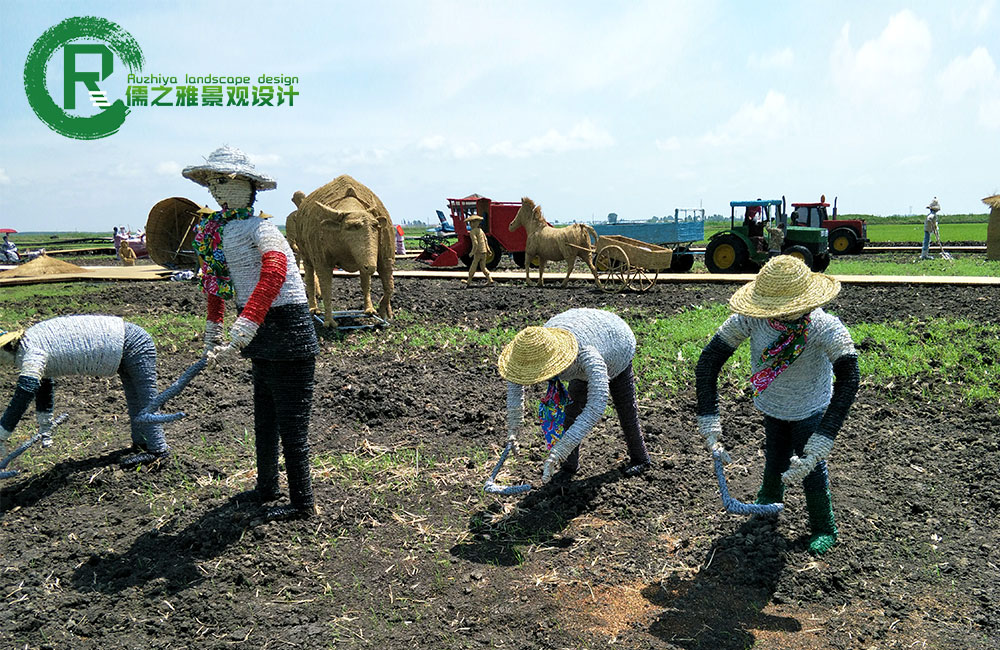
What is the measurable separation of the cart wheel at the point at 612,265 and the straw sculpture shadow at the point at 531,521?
8464 millimetres

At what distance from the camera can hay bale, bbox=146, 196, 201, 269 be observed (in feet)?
18.3

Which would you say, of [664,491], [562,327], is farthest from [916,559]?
[562,327]

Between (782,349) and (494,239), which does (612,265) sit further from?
(782,349)

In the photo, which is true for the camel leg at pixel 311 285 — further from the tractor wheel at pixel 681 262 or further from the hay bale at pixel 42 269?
the hay bale at pixel 42 269

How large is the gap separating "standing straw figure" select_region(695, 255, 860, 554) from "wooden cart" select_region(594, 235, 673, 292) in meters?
9.05

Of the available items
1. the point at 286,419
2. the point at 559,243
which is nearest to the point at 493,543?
the point at 286,419

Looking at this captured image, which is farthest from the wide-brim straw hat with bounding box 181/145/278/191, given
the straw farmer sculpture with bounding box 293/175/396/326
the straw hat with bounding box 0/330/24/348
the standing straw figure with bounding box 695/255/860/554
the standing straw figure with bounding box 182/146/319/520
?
the straw farmer sculpture with bounding box 293/175/396/326

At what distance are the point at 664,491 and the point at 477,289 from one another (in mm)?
9459

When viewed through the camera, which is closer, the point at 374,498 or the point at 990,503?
the point at 990,503

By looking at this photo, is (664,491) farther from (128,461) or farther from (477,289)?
(477,289)

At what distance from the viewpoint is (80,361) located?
491cm

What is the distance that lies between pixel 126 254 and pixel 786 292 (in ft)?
87.9

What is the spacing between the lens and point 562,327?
431 centimetres

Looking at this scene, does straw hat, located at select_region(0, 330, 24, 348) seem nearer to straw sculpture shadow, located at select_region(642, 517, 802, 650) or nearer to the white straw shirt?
straw sculpture shadow, located at select_region(642, 517, 802, 650)
